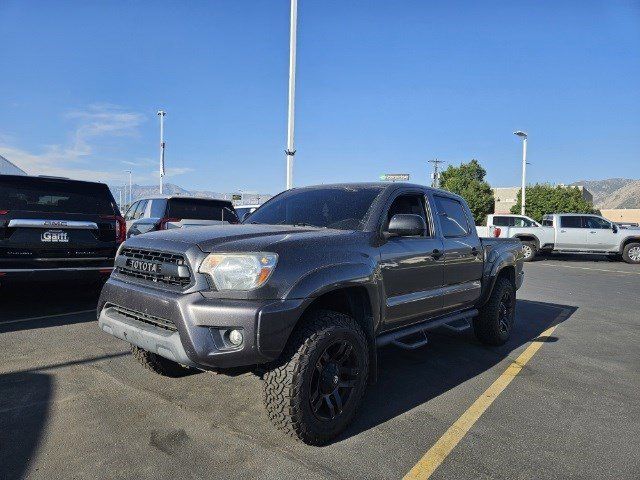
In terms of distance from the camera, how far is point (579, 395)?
13.7 feet

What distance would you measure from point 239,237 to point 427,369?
8.46ft

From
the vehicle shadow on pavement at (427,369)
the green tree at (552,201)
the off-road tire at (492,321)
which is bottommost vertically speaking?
the vehicle shadow on pavement at (427,369)

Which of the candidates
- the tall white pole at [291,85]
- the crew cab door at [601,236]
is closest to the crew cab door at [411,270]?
the tall white pole at [291,85]

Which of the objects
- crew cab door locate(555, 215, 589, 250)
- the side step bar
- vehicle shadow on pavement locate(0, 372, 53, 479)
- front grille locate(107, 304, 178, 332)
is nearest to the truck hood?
front grille locate(107, 304, 178, 332)

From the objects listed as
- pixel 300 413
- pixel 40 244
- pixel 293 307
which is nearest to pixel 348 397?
pixel 300 413

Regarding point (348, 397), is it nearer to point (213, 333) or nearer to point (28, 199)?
point (213, 333)

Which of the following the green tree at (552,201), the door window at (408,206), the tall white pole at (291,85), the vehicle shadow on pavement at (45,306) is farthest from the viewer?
the green tree at (552,201)

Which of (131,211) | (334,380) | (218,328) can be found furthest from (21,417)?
(131,211)

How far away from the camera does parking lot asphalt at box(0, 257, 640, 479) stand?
2.80 m

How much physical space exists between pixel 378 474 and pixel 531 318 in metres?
5.72

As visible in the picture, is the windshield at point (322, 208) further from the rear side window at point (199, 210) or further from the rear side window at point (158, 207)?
the rear side window at point (158, 207)

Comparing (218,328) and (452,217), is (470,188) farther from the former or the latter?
(218,328)

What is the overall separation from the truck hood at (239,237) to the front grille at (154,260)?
0.24ft

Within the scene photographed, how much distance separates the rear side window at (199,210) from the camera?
9109mm
